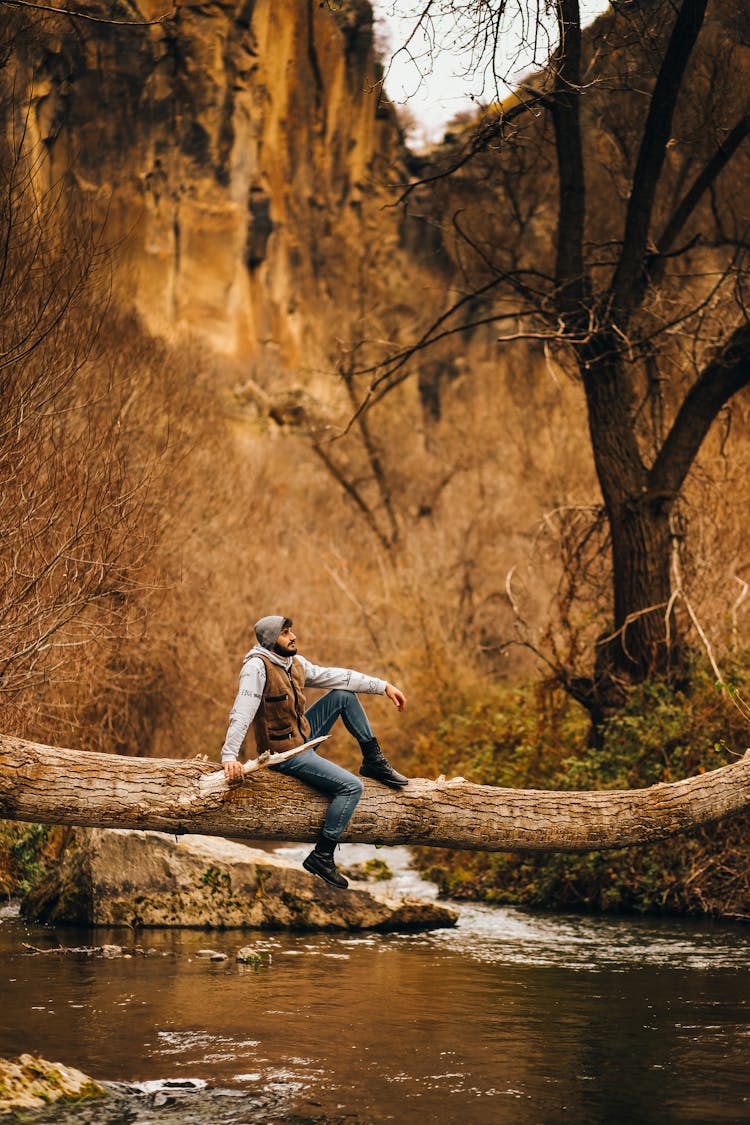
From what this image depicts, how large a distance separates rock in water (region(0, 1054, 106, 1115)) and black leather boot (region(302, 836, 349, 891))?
6.38 ft

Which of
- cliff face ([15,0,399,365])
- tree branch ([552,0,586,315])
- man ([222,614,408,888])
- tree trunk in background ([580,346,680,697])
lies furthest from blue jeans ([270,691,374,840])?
cliff face ([15,0,399,365])

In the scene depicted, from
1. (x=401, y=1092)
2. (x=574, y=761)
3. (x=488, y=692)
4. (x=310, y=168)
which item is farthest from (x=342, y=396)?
(x=401, y=1092)

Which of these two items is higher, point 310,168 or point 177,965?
point 310,168

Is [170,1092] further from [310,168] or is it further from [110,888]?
[310,168]

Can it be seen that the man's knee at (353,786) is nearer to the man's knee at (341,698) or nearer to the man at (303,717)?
the man at (303,717)

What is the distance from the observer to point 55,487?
52.0 feet

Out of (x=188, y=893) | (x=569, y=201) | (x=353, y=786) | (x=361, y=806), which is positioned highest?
(x=569, y=201)

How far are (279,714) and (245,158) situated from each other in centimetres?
4156

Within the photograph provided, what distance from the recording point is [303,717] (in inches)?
372

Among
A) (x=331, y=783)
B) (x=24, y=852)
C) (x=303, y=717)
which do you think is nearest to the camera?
(x=331, y=783)

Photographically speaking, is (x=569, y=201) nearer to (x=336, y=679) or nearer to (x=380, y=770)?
(x=336, y=679)

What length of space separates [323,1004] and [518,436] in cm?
2551

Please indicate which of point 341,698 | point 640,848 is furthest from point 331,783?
point 640,848

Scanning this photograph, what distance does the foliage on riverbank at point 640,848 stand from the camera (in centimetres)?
1575
